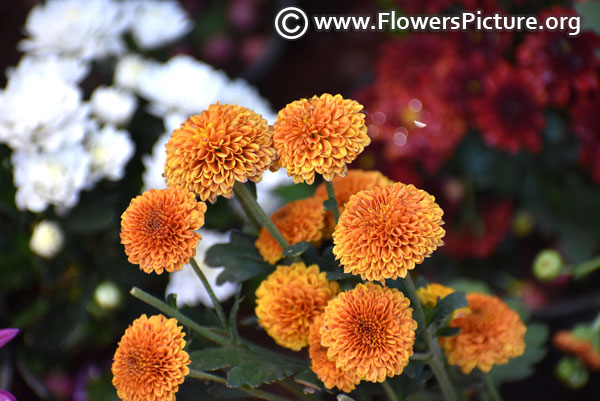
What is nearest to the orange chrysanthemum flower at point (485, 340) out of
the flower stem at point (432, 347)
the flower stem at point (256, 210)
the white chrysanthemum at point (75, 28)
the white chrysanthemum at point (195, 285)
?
the flower stem at point (432, 347)

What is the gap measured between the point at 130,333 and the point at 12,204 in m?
0.37

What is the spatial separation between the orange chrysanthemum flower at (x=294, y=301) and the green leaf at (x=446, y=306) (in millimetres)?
57

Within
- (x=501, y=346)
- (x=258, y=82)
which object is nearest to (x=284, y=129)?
(x=501, y=346)

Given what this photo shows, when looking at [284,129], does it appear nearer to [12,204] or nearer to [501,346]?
[501,346]

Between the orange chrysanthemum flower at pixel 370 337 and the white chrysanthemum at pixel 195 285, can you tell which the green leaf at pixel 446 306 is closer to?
the orange chrysanthemum flower at pixel 370 337

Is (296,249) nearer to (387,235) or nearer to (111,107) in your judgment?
(387,235)

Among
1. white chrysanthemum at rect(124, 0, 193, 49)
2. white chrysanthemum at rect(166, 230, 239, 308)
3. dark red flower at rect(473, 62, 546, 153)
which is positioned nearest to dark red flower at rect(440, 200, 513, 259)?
dark red flower at rect(473, 62, 546, 153)

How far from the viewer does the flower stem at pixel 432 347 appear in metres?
0.32

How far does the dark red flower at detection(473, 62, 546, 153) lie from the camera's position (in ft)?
1.96

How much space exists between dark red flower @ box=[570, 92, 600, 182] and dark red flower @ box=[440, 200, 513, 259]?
0.17 metres

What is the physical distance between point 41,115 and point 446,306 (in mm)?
419

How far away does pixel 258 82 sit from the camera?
1175 mm

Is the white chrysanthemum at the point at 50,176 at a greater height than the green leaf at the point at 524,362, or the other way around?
the white chrysanthemum at the point at 50,176

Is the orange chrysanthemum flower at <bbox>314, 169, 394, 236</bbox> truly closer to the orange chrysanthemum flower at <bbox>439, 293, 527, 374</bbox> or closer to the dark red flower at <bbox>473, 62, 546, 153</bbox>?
the orange chrysanthemum flower at <bbox>439, 293, 527, 374</bbox>
